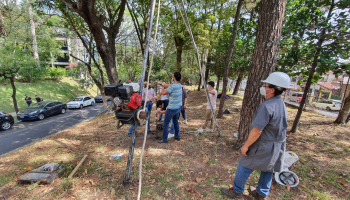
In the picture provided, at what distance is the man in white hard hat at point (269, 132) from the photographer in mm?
1941

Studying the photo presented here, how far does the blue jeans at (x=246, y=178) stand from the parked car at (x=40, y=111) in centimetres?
1591

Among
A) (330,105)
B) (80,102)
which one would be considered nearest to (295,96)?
(330,105)

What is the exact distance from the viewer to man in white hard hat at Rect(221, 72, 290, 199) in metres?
1.94

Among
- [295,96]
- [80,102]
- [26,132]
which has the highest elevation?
[295,96]

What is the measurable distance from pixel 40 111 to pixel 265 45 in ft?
54.6

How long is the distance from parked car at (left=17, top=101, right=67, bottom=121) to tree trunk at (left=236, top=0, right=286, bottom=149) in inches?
628

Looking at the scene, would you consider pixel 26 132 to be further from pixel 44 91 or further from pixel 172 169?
pixel 44 91

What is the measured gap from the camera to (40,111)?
13.1m

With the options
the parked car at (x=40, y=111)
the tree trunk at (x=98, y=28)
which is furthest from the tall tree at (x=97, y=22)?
the parked car at (x=40, y=111)

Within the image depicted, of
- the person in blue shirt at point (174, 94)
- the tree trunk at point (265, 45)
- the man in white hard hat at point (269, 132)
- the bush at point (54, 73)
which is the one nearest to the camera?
the man in white hard hat at point (269, 132)

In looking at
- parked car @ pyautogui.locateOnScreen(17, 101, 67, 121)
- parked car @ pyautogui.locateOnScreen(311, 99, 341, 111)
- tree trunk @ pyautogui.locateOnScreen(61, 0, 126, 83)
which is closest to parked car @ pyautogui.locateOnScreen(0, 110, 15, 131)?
parked car @ pyautogui.locateOnScreen(17, 101, 67, 121)

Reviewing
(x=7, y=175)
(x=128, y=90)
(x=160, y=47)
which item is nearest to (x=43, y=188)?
(x=7, y=175)

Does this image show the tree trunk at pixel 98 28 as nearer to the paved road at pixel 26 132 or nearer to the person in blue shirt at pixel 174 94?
the person in blue shirt at pixel 174 94

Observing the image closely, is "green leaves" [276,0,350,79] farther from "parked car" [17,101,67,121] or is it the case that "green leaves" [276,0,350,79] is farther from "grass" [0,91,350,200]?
"parked car" [17,101,67,121]
